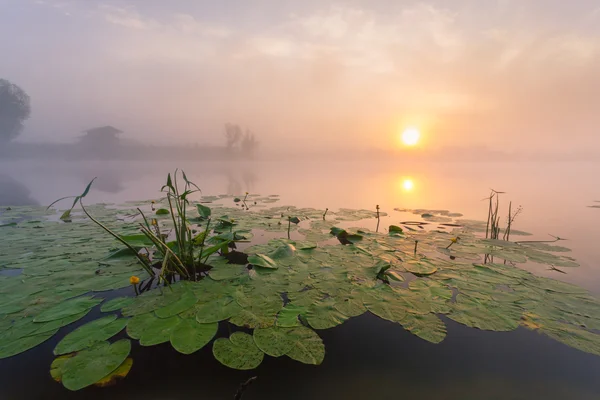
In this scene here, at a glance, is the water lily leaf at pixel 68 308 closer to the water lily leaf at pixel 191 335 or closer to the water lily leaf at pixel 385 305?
the water lily leaf at pixel 191 335

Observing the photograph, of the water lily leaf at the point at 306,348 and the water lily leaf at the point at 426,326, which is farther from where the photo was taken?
the water lily leaf at the point at 426,326

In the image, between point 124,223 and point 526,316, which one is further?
point 124,223

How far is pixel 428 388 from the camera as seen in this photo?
2121 mm

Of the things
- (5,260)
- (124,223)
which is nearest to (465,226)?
(124,223)

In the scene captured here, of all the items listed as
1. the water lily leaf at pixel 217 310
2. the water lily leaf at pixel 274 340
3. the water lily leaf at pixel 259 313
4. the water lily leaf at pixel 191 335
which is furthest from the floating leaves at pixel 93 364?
the water lily leaf at pixel 274 340

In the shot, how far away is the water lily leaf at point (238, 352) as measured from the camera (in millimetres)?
2158

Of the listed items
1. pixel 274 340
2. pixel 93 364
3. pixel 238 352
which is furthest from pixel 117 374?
pixel 274 340

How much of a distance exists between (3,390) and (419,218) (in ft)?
32.9

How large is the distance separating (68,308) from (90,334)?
729 mm

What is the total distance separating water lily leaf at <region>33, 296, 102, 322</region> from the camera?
2.63 meters

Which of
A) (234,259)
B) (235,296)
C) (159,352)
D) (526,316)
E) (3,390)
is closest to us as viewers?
(3,390)

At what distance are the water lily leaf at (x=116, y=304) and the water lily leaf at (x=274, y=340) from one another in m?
1.70

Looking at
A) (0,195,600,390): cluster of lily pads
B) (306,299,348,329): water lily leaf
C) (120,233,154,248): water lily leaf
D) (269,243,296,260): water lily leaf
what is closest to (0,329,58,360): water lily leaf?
(0,195,600,390): cluster of lily pads

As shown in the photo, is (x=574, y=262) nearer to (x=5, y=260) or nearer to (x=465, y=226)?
(x=465, y=226)
